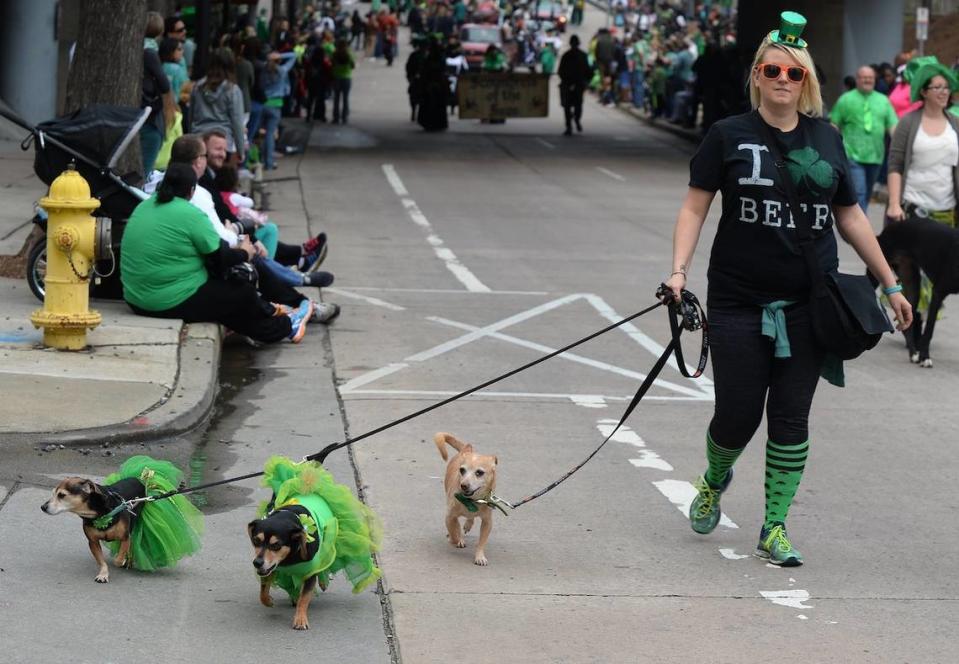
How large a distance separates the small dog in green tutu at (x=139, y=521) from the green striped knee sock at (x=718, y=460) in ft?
6.63

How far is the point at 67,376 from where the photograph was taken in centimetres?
902

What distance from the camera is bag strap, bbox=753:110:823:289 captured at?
6.19 metres

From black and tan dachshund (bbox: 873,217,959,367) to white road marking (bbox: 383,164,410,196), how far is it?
Result: 11.8 m

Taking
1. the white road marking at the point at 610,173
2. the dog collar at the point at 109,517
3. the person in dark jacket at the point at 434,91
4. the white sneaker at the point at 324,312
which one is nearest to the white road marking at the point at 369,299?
the white sneaker at the point at 324,312

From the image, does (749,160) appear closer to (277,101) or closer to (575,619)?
(575,619)

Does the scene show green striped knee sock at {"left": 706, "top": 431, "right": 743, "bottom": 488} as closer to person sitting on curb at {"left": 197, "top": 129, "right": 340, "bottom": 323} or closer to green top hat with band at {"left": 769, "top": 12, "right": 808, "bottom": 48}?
green top hat with band at {"left": 769, "top": 12, "right": 808, "bottom": 48}

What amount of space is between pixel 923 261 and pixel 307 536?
694cm

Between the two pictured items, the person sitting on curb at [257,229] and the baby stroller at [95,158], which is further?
the person sitting on curb at [257,229]

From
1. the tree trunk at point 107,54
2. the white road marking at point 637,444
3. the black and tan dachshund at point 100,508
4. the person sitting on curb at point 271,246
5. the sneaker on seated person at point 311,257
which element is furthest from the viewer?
the sneaker on seated person at point 311,257

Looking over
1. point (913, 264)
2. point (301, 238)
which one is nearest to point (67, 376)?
point (913, 264)

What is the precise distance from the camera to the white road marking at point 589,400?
31.3 ft

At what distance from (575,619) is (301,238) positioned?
11728 millimetres

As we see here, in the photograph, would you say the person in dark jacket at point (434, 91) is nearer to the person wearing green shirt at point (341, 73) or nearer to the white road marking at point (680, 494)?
the person wearing green shirt at point (341, 73)

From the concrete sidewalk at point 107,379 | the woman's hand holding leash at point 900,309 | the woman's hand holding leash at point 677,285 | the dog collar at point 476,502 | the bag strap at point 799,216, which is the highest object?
the bag strap at point 799,216
